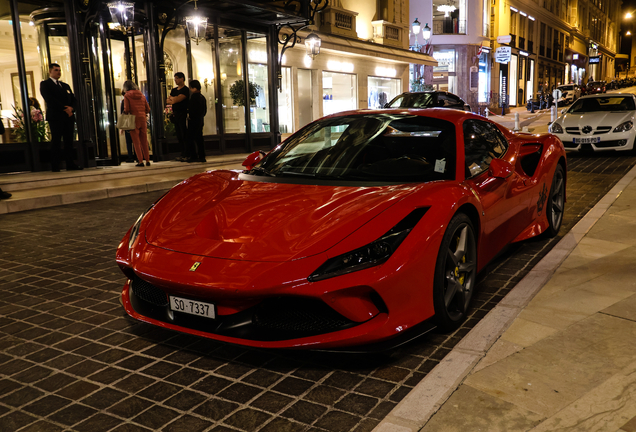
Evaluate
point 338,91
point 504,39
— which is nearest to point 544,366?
point 338,91

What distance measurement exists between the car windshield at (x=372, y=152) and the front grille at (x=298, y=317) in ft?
3.65

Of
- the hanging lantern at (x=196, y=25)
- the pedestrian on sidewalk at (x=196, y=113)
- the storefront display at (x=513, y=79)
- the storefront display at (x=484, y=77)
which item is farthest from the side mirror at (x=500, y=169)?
the storefront display at (x=513, y=79)

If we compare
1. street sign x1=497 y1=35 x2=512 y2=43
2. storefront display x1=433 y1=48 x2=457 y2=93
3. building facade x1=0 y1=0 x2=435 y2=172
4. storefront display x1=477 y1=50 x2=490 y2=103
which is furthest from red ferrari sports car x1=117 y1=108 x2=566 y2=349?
storefront display x1=477 y1=50 x2=490 y2=103

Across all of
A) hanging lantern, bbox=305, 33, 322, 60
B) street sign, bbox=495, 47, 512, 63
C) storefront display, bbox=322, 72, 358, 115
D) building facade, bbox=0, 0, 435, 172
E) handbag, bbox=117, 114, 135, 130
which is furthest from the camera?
street sign, bbox=495, 47, 512, 63

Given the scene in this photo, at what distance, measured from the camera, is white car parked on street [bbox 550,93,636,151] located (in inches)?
478

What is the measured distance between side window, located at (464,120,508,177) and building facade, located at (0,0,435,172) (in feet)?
32.2

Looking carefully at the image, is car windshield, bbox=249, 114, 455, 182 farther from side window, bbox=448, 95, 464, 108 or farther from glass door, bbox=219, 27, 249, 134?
side window, bbox=448, 95, 464, 108

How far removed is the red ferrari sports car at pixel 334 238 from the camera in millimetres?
2703

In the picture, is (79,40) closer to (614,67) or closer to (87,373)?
(87,373)

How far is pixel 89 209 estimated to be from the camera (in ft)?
27.5

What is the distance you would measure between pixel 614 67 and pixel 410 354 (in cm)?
12474

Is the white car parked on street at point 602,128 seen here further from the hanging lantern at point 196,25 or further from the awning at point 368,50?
the awning at point 368,50

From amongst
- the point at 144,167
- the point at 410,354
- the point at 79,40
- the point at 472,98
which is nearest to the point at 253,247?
the point at 410,354

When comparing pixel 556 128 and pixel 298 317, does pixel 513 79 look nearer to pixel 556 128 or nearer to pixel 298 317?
pixel 556 128
